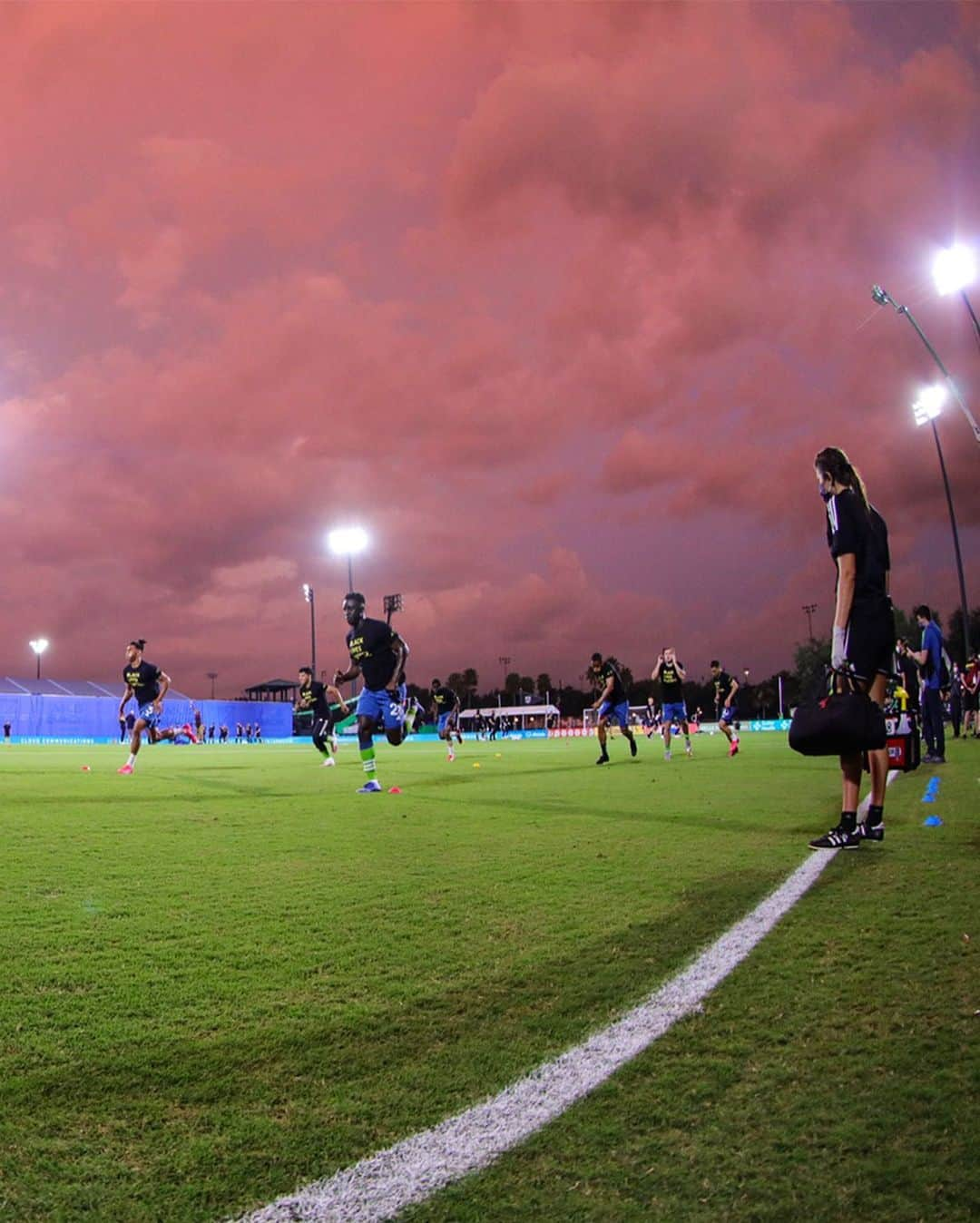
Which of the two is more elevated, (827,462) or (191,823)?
(827,462)

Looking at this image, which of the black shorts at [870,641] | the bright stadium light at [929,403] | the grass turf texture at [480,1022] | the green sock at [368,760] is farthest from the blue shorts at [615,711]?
the bright stadium light at [929,403]

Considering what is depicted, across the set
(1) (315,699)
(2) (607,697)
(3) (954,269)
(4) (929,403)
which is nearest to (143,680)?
(1) (315,699)

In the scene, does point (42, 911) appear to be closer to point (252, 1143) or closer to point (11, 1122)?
point (11, 1122)

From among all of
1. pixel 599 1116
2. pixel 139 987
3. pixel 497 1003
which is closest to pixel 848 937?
pixel 497 1003

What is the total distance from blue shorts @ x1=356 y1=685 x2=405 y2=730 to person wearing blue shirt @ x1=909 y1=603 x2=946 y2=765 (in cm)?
806

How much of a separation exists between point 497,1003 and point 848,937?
5.35ft

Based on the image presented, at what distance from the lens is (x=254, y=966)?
346cm

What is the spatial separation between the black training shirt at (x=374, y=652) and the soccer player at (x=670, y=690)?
7.13m

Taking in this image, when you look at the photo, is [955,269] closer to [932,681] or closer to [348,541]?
[932,681]

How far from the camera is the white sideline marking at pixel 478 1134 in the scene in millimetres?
1776

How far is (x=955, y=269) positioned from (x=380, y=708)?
64.1ft

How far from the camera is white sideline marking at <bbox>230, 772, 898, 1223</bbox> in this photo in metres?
1.78

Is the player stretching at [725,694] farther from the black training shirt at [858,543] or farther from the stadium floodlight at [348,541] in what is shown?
the stadium floodlight at [348,541]

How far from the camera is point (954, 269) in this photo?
22.7 metres
